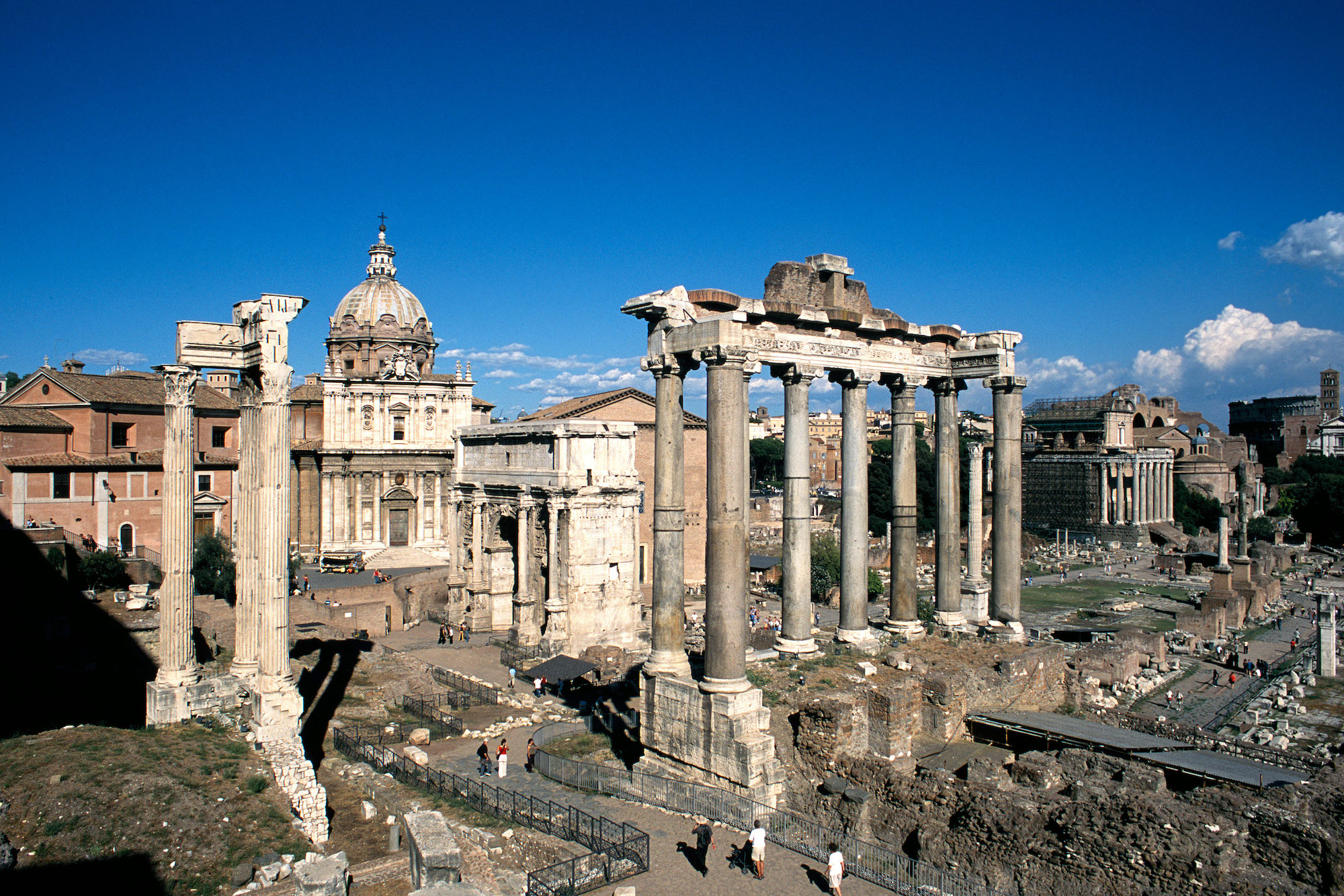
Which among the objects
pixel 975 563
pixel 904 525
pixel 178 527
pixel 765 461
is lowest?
pixel 975 563

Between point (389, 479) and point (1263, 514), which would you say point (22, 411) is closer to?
point (389, 479)

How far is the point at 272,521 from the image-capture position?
51.8 ft

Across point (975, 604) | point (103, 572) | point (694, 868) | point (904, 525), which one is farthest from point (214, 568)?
point (694, 868)

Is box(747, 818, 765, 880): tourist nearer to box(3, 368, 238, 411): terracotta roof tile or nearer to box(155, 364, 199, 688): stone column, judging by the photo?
box(155, 364, 199, 688): stone column

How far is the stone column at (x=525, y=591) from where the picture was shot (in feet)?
107

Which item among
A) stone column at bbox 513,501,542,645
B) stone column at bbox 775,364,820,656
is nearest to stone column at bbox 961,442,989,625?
stone column at bbox 775,364,820,656

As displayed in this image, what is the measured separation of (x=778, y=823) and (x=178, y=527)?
1187 centimetres

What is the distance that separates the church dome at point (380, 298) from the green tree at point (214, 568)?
18366 mm

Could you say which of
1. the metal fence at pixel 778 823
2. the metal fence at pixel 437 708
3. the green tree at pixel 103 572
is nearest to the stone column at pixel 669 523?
the metal fence at pixel 778 823

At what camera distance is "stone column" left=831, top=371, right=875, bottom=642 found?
17188mm

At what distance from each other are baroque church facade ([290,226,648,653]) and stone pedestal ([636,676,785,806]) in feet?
59.9

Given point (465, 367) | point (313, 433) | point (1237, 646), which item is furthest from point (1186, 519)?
point (313, 433)

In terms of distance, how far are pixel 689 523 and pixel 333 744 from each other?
33.6m

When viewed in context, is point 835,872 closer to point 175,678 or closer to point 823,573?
point 175,678
